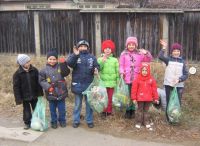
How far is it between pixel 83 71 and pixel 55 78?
0.48 meters

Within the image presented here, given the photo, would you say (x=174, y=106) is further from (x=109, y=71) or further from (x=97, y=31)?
(x=97, y=31)

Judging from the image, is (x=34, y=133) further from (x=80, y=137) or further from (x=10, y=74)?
(x=10, y=74)

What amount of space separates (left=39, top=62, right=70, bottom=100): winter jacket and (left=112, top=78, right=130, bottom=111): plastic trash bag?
925 mm

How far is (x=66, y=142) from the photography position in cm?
545

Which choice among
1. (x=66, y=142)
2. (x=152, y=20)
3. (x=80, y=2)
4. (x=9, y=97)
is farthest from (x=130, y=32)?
(x=80, y=2)

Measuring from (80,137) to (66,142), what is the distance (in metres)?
0.27

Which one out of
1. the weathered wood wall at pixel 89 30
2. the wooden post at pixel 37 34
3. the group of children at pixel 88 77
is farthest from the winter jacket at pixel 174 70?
the wooden post at pixel 37 34

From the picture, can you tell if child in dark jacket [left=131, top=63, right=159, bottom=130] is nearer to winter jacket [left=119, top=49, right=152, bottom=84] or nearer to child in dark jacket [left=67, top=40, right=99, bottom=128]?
winter jacket [left=119, top=49, right=152, bottom=84]

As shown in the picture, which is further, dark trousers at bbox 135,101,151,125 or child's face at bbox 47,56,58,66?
dark trousers at bbox 135,101,151,125

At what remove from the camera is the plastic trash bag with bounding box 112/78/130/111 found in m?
6.05

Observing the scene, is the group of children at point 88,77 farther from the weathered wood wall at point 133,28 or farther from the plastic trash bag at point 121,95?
the weathered wood wall at point 133,28

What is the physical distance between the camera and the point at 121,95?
6.05 meters

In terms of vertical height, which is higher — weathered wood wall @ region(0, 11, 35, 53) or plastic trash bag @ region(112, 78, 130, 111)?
weathered wood wall @ region(0, 11, 35, 53)

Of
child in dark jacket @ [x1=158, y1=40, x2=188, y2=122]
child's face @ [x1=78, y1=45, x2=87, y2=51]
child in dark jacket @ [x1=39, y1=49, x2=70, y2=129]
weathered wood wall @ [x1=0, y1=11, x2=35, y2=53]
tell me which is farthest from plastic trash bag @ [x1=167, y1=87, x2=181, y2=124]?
weathered wood wall @ [x1=0, y1=11, x2=35, y2=53]
